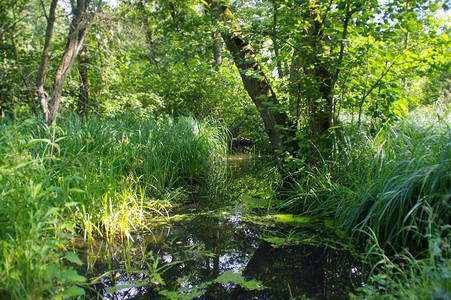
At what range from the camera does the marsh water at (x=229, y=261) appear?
7.03 feet

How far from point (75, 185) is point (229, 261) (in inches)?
64.9

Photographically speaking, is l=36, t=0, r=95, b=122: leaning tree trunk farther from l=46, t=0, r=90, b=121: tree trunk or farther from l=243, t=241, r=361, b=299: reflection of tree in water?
l=243, t=241, r=361, b=299: reflection of tree in water

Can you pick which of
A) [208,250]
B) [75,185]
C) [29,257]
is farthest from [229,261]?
[75,185]

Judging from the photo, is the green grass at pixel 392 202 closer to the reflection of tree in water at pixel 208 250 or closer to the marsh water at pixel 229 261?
the marsh water at pixel 229 261

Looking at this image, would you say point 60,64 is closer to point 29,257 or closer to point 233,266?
point 29,257

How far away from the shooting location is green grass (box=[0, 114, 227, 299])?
1.70 meters

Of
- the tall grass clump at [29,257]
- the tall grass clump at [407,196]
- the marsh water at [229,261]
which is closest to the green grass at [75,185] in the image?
the tall grass clump at [29,257]

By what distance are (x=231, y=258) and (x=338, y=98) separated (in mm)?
2452

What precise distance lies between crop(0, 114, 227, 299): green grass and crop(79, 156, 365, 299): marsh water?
0.86ft

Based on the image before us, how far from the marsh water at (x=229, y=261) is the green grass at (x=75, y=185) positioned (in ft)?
0.86

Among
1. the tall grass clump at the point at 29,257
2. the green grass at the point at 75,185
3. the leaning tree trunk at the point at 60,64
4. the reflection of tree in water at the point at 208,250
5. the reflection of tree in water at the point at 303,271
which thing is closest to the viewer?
the tall grass clump at the point at 29,257

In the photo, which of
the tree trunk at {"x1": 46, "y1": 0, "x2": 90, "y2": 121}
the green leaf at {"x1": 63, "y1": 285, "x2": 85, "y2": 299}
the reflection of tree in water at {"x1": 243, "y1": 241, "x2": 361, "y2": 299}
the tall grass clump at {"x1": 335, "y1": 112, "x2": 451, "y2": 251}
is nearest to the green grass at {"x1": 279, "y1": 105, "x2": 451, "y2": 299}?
the tall grass clump at {"x1": 335, "y1": 112, "x2": 451, "y2": 251}

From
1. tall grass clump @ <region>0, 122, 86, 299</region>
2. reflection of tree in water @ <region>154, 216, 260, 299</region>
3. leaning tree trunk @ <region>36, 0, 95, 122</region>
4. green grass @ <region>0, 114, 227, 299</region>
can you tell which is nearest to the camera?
tall grass clump @ <region>0, 122, 86, 299</region>

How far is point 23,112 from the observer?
6.98 metres
